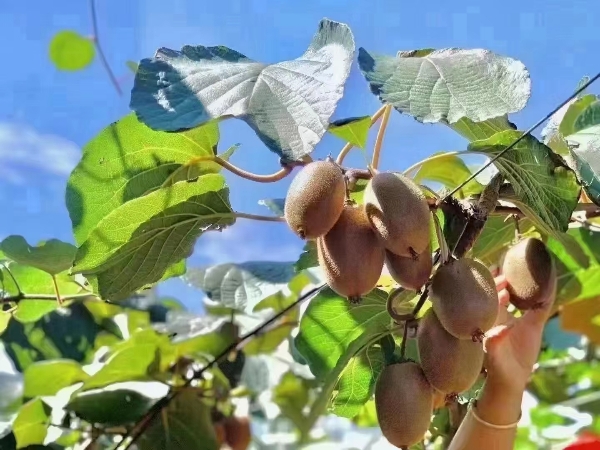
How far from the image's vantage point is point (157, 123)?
38 centimetres

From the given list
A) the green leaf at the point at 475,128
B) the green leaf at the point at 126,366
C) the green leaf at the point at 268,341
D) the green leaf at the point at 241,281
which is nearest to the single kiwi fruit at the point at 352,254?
the green leaf at the point at 475,128

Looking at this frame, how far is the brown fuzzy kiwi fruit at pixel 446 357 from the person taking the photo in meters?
0.46

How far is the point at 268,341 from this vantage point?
1.20 m

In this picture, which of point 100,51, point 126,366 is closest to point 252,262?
point 126,366

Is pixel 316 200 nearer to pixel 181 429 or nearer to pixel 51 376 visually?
pixel 181 429

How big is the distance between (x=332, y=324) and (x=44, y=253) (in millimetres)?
391

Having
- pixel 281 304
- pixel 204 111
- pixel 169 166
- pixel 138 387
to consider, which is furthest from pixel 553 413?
pixel 204 111

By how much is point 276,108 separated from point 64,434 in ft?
2.40

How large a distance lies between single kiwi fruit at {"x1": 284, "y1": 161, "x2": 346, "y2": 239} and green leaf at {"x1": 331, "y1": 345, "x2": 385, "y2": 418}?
0.24 metres

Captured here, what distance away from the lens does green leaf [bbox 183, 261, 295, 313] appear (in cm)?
84

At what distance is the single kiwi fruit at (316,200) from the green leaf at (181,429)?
0.46m

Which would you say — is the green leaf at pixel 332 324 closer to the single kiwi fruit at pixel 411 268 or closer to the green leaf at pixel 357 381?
the green leaf at pixel 357 381

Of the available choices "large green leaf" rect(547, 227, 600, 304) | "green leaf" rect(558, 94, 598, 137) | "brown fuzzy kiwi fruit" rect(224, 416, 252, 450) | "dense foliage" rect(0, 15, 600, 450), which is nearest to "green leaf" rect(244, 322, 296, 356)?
"dense foliage" rect(0, 15, 600, 450)

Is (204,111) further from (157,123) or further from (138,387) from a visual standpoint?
(138,387)
